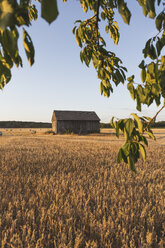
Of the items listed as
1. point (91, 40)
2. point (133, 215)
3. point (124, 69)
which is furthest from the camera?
point (133, 215)

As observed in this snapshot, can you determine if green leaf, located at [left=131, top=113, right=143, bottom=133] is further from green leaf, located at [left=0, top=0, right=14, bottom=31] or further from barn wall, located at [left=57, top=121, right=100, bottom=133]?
barn wall, located at [left=57, top=121, right=100, bottom=133]

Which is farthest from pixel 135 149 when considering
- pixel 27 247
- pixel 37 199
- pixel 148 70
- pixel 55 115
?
pixel 55 115

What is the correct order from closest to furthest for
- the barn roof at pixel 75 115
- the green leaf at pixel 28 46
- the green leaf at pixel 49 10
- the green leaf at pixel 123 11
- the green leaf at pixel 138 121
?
the green leaf at pixel 49 10, the green leaf at pixel 28 46, the green leaf at pixel 123 11, the green leaf at pixel 138 121, the barn roof at pixel 75 115

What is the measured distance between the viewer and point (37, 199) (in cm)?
279

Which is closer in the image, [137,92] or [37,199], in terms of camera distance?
[137,92]

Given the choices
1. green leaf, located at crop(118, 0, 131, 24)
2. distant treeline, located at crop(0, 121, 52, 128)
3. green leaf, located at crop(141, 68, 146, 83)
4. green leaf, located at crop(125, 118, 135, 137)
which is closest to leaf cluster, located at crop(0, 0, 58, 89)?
green leaf, located at crop(118, 0, 131, 24)

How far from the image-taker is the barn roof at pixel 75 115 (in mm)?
34531

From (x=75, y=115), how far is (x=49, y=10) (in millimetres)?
36197

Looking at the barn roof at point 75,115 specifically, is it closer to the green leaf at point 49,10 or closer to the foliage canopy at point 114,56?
the foliage canopy at point 114,56

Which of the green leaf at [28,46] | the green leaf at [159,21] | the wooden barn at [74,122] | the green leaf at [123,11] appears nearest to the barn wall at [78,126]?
the wooden barn at [74,122]

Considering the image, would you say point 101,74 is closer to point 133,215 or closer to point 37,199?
point 133,215

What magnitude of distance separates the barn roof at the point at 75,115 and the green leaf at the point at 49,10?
3316cm

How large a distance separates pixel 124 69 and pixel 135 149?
0.91 metres

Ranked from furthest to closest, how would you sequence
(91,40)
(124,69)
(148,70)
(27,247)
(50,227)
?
(91,40)
(50,227)
(124,69)
(27,247)
(148,70)
